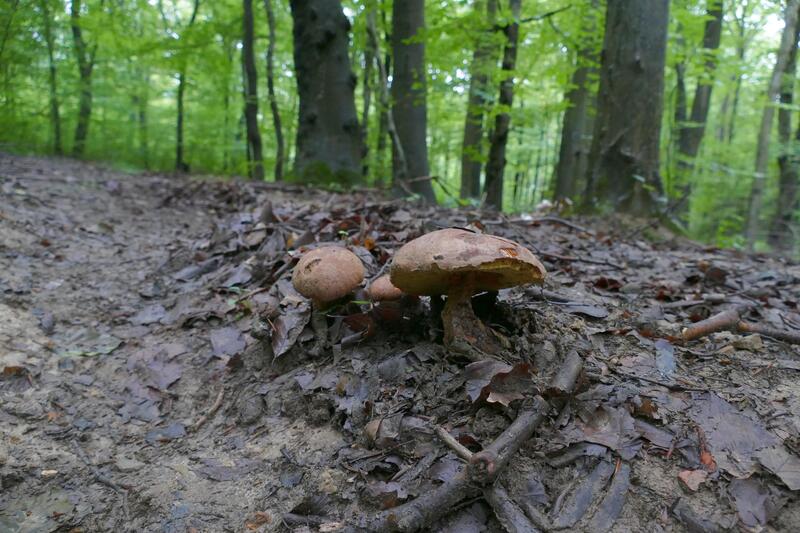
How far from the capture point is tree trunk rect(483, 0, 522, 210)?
7.66 meters

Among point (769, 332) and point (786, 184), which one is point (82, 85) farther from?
point (786, 184)

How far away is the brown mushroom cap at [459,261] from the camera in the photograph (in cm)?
195

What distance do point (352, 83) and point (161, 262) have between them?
4636 millimetres

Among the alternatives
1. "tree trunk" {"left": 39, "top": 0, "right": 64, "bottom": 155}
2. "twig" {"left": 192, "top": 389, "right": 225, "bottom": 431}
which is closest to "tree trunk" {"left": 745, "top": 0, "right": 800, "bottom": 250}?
"twig" {"left": 192, "top": 389, "right": 225, "bottom": 431}

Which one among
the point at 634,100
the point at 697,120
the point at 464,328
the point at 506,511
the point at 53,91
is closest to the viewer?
the point at 506,511

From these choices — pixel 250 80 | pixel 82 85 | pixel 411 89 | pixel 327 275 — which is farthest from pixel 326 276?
pixel 82 85

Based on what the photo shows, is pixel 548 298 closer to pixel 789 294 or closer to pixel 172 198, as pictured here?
pixel 789 294

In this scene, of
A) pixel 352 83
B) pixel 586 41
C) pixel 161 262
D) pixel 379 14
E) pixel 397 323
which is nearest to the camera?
pixel 397 323

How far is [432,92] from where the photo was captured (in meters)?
9.71

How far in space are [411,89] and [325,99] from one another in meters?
1.50

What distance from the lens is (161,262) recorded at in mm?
4961

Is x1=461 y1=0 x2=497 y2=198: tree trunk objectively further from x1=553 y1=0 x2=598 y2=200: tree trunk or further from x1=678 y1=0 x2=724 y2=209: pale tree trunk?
x1=678 y1=0 x2=724 y2=209: pale tree trunk

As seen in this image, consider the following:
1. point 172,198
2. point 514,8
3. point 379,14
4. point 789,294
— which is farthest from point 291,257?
point 379,14

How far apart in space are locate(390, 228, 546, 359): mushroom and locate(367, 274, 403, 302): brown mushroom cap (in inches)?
6.0
